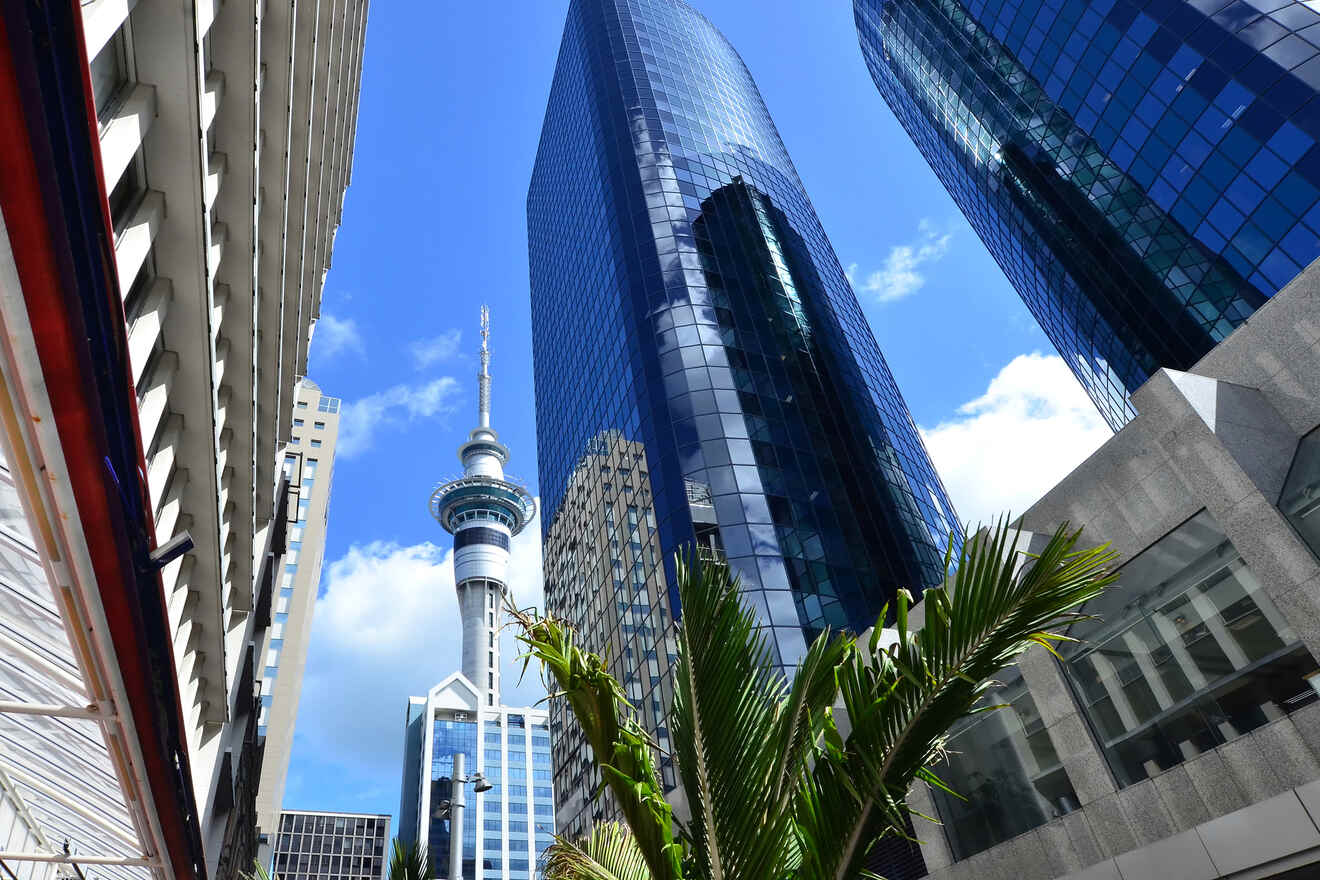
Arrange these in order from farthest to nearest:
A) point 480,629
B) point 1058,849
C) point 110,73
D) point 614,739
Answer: point 480,629, point 1058,849, point 110,73, point 614,739

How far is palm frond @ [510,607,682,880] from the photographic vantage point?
4.89m

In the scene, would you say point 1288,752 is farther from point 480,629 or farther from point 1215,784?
point 480,629

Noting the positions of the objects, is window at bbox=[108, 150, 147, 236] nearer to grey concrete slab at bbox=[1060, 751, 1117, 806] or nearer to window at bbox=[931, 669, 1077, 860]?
window at bbox=[931, 669, 1077, 860]

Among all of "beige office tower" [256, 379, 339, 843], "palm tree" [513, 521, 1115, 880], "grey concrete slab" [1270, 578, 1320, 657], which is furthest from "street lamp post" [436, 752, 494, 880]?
"beige office tower" [256, 379, 339, 843]

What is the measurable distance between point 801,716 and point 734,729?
64 cm

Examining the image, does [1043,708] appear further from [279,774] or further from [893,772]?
[279,774]

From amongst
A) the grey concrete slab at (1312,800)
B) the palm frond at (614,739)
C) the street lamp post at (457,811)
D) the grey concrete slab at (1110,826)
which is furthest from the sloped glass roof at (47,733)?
the grey concrete slab at (1110,826)

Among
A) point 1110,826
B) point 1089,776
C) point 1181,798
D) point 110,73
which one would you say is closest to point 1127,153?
point 1089,776

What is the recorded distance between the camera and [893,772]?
14.6 ft

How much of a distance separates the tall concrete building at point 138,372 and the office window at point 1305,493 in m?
11.2

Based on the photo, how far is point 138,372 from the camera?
29.2 feet

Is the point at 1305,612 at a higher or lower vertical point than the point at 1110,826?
higher

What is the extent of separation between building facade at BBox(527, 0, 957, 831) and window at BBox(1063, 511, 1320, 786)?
18636 millimetres

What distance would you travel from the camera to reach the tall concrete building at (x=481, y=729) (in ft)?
424
